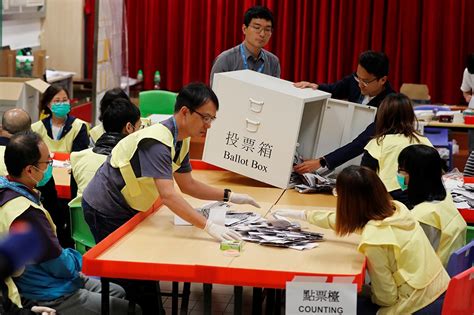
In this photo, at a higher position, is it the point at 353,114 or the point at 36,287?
the point at 353,114

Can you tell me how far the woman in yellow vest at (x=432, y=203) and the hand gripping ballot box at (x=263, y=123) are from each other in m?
0.81

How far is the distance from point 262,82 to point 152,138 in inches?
49.2

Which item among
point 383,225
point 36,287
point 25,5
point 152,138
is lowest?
point 36,287

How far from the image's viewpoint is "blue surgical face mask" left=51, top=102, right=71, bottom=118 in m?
5.45

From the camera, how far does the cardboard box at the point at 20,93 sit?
663 cm

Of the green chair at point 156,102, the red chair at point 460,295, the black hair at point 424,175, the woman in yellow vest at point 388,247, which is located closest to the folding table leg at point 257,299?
the woman in yellow vest at point 388,247

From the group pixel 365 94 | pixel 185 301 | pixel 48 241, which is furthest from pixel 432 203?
pixel 48 241

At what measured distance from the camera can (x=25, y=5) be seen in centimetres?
819

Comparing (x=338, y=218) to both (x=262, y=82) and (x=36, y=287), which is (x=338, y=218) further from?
Answer: (x=262, y=82)

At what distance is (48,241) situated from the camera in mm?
2760

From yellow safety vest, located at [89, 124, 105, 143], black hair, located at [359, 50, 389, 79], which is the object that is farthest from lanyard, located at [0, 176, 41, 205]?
yellow safety vest, located at [89, 124, 105, 143]

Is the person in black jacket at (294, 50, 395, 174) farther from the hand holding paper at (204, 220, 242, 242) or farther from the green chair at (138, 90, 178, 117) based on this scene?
the green chair at (138, 90, 178, 117)

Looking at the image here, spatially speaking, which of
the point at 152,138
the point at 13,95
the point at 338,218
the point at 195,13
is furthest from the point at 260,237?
the point at 195,13

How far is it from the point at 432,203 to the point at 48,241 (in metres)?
1.58
